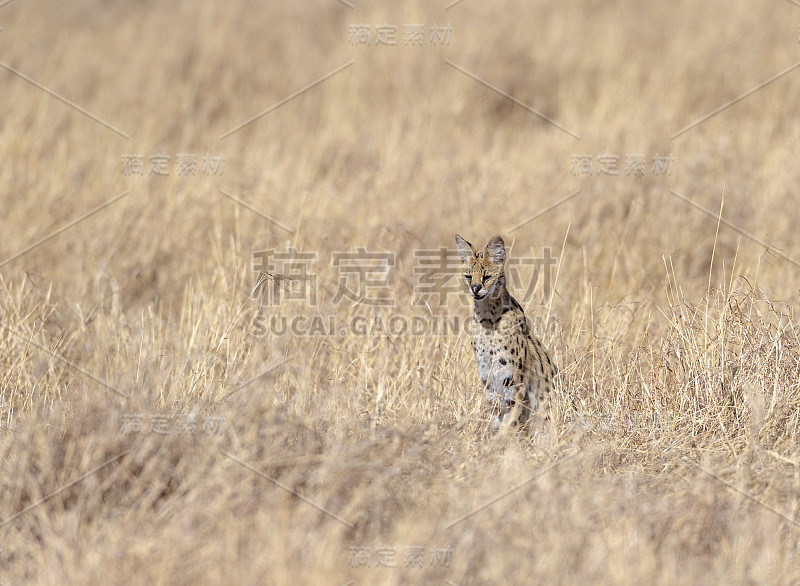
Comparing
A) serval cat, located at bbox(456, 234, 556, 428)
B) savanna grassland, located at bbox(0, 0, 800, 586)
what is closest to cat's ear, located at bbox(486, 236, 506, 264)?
serval cat, located at bbox(456, 234, 556, 428)

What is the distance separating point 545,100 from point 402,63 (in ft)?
5.75

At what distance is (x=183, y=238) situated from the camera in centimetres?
788

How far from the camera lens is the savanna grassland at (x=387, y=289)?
379 cm

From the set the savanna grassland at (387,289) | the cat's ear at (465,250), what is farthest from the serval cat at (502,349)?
the savanna grassland at (387,289)

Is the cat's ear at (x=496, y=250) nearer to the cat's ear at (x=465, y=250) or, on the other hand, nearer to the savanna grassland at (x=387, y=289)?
the cat's ear at (x=465, y=250)

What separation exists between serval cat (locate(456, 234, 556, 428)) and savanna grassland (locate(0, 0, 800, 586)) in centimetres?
19

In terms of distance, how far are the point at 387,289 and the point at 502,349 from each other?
5.41 ft

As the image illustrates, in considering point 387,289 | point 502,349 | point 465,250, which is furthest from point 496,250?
point 387,289

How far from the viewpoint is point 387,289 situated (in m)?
6.77

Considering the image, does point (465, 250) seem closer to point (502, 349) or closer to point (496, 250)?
point (496, 250)

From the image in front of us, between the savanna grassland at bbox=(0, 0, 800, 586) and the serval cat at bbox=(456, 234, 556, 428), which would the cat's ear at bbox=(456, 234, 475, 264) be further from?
the savanna grassland at bbox=(0, 0, 800, 586)

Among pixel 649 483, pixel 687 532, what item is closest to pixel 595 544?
pixel 687 532

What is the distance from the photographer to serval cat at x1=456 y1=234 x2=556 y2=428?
17.2 ft

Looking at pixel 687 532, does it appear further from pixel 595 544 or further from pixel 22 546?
pixel 22 546
